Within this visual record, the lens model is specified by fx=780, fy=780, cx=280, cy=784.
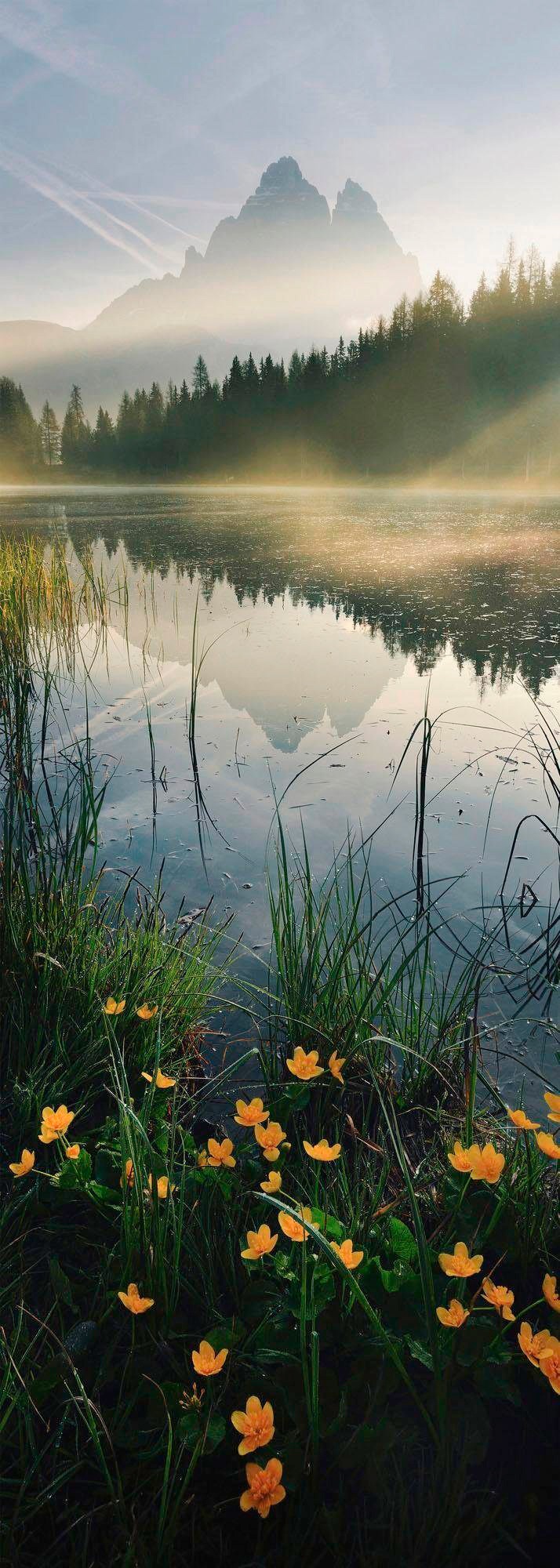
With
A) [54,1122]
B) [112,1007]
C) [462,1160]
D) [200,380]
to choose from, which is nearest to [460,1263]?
[462,1160]

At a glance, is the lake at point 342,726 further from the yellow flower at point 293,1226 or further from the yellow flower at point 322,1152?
the yellow flower at point 293,1226

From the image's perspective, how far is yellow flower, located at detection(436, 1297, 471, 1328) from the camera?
1.10 metres

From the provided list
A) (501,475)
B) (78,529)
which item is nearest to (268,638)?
(78,529)

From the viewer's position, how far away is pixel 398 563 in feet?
39.1

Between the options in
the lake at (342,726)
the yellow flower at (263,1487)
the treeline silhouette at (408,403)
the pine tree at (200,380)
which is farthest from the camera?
the pine tree at (200,380)

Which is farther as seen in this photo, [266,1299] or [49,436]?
[49,436]

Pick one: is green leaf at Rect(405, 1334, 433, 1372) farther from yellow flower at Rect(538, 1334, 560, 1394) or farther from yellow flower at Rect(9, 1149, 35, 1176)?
yellow flower at Rect(9, 1149, 35, 1176)

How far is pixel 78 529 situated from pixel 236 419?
51.2m

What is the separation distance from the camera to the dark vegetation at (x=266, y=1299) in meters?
1.04

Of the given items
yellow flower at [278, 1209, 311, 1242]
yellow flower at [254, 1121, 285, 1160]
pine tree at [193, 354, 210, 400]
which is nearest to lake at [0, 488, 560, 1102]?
yellow flower at [254, 1121, 285, 1160]

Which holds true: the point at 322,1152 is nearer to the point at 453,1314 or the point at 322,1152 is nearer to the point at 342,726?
the point at 453,1314

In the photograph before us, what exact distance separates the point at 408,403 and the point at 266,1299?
61.3 m

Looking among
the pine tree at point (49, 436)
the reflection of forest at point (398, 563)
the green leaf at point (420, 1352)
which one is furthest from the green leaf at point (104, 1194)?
the pine tree at point (49, 436)

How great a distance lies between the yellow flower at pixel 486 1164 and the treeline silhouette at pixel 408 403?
49.3 metres
